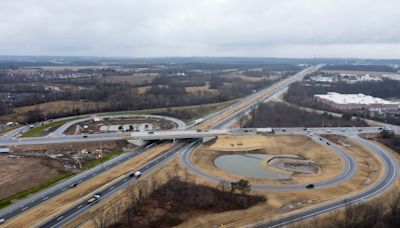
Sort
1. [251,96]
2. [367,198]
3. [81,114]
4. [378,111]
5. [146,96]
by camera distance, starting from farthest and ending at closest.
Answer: [251,96]
[146,96]
[378,111]
[81,114]
[367,198]

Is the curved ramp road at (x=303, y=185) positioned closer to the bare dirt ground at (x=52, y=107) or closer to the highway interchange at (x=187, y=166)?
the highway interchange at (x=187, y=166)

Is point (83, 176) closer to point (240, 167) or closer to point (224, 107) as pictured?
point (240, 167)

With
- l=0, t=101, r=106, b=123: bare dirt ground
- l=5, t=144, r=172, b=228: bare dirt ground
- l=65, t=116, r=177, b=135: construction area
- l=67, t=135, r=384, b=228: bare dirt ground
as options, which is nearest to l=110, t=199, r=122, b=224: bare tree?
l=67, t=135, r=384, b=228: bare dirt ground

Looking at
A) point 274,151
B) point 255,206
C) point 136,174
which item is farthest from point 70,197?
point 274,151

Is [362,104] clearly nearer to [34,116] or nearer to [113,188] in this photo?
[113,188]

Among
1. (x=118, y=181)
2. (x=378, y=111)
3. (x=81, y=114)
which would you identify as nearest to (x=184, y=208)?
(x=118, y=181)

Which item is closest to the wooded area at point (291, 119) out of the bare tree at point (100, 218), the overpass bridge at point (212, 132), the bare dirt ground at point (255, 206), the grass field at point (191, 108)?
the overpass bridge at point (212, 132)
